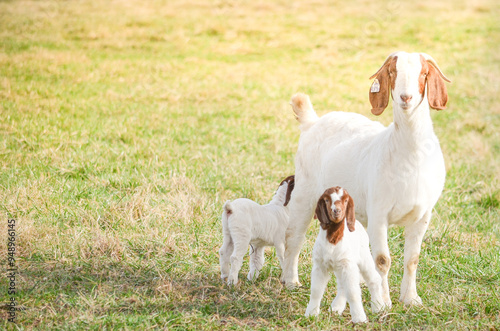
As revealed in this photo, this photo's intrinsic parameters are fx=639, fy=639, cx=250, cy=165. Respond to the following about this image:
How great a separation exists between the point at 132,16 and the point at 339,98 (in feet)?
28.6

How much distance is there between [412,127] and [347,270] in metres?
1.08

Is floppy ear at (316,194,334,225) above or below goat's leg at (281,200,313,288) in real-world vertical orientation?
above

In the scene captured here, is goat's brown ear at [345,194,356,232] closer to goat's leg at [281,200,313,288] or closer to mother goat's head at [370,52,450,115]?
mother goat's head at [370,52,450,115]

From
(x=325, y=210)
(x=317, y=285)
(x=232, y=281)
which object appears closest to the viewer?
(x=325, y=210)

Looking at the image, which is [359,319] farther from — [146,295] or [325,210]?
[146,295]

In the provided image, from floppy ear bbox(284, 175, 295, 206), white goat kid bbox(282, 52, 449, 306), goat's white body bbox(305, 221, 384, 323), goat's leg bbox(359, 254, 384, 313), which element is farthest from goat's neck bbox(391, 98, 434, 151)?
floppy ear bbox(284, 175, 295, 206)

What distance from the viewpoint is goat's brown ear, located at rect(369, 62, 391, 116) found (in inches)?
174

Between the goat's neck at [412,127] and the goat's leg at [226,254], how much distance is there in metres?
1.64

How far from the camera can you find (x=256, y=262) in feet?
17.7

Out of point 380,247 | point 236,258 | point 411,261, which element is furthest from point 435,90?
point 236,258

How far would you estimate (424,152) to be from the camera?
4.39 meters

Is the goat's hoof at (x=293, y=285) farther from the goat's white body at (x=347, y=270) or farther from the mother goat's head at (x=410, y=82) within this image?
the mother goat's head at (x=410, y=82)

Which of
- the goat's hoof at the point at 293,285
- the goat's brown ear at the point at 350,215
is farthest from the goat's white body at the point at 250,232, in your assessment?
the goat's brown ear at the point at 350,215

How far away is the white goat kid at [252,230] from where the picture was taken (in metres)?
5.10
